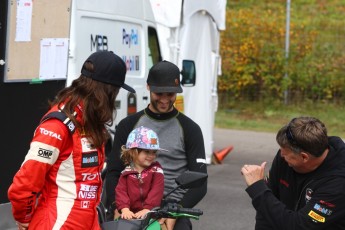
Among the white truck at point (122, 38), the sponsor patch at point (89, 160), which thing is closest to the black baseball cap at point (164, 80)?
the sponsor patch at point (89, 160)

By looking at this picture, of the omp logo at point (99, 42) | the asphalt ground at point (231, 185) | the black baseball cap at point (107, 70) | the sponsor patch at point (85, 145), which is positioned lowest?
the asphalt ground at point (231, 185)

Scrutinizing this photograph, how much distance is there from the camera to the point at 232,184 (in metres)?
11.0

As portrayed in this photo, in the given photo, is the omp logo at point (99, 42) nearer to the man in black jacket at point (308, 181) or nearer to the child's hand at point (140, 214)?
the child's hand at point (140, 214)

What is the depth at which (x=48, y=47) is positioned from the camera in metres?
6.92

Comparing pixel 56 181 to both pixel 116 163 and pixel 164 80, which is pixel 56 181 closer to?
pixel 116 163

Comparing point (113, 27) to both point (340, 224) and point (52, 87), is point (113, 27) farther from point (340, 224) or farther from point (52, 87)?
point (340, 224)

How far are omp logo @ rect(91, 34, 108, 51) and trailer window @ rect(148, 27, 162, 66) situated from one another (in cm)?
126

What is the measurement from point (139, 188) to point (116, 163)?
37 cm

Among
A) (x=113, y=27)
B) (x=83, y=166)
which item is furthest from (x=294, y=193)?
(x=113, y=27)

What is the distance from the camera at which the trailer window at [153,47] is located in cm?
999

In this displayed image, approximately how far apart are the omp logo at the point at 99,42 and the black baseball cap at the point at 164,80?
3664mm

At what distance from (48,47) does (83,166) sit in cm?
337

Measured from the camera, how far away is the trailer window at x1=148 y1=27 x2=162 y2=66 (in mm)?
9992

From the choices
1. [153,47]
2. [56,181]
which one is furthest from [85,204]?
[153,47]
